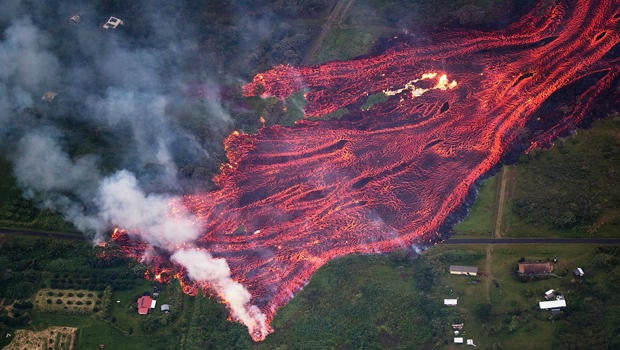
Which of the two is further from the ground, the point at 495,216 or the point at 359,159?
the point at 359,159

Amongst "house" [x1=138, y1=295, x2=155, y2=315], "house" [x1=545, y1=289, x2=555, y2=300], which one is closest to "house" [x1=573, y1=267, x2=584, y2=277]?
"house" [x1=545, y1=289, x2=555, y2=300]

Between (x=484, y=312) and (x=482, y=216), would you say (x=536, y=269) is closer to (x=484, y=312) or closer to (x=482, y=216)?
(x=484, y=312)

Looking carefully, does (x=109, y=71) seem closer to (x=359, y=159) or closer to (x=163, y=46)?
(x=163, y=46)

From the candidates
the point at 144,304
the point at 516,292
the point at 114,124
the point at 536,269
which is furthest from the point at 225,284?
the point at 536,269

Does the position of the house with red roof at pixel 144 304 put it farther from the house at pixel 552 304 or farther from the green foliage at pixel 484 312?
the house at pixel 552 304

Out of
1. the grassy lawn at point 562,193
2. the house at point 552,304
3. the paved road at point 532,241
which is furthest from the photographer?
the grassy lawn at point 562,193

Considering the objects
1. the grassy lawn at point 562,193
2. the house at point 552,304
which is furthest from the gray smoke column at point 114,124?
the grassy lawn at point 562,193

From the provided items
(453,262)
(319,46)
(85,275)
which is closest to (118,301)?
(85,275)
